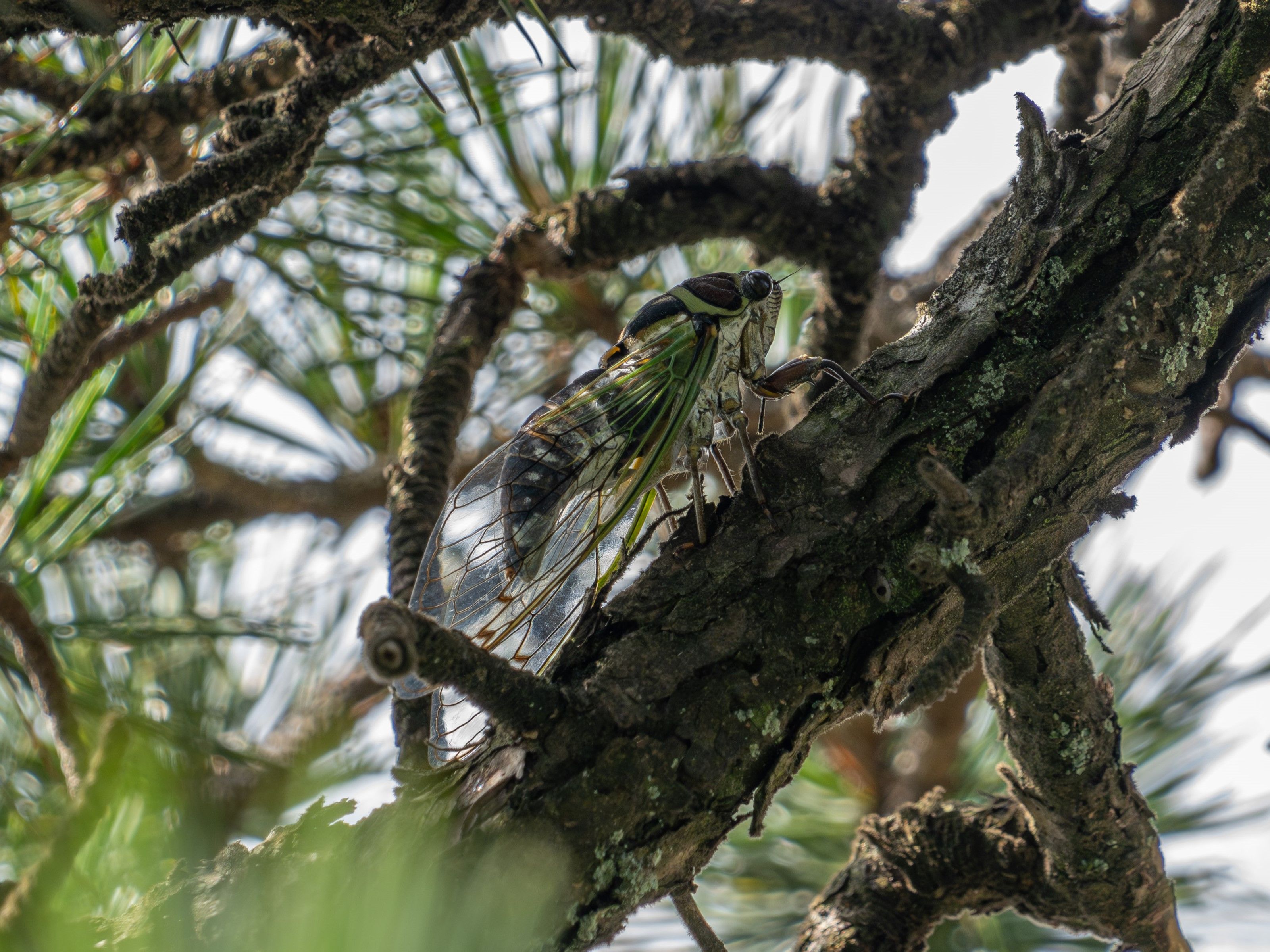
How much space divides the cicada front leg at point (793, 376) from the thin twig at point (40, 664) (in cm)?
101

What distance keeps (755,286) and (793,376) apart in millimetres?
189

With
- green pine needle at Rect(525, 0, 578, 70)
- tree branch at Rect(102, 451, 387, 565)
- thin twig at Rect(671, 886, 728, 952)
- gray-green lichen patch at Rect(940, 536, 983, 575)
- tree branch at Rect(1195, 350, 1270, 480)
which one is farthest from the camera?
tree branch at Rect(102, 451, 387, 565)

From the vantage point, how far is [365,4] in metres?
0.87

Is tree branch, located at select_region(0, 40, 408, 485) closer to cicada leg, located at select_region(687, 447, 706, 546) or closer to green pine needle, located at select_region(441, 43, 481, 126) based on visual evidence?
green pine needle, located at select_region(441, 43, 481, 126)

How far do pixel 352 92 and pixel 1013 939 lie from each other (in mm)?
1808

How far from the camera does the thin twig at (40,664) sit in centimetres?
127

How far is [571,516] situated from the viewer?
1.22m

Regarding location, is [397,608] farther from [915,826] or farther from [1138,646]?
[1138,646]

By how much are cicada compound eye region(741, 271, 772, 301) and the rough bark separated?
1.14 feet

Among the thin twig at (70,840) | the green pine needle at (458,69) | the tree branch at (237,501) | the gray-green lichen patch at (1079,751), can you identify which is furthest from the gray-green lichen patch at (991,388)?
the tree branch at (237,501)

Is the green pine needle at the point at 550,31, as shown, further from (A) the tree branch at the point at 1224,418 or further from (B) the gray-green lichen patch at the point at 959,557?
(A) the tree branch at the point at 1224,418

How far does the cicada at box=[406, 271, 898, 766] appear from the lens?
3.88 ft

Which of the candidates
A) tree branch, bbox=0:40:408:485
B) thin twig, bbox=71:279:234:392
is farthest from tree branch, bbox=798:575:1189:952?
thin twig, bbox=71:279:234:392

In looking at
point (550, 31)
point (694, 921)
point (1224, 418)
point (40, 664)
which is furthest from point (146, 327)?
A: point (1224, 418)
